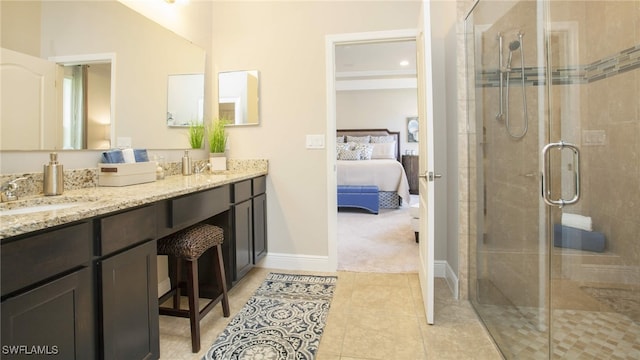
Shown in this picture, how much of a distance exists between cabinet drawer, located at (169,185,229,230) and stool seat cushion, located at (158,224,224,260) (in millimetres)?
72

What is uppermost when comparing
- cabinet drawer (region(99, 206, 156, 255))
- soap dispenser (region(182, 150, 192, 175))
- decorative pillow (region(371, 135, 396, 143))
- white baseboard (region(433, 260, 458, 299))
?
decorative pillow (region(371, 135, 396, 143))

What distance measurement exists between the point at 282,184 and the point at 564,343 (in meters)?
2.19

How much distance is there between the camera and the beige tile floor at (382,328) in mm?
1674

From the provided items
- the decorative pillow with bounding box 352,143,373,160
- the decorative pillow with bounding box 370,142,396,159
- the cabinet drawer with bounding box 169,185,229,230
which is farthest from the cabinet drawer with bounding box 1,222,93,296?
the decorative pillow with bounding box 370,142,396,159

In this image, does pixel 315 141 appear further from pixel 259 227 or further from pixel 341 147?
pixel 341 147

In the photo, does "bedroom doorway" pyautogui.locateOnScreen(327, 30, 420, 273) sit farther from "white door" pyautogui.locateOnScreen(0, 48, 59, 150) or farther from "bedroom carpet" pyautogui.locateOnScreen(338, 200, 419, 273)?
"white door" pyautogui.locateOnScreen(0, 48, 59, 150)

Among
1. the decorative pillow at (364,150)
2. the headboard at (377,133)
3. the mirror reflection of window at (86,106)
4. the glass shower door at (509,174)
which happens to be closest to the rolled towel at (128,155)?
the mirror reflection of window at (86,106)

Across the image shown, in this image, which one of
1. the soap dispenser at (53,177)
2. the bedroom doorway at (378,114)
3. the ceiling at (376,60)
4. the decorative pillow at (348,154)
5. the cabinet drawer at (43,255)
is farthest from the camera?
the decorative pillow at (348,154)

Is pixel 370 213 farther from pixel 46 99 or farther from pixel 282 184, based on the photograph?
pixel 46 99

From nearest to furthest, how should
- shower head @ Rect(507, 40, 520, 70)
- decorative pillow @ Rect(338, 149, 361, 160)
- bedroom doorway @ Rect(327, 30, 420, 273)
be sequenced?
shower head @ Rect(507, 40, 520, 70), bedroom doorway @ Rect(327, 30, 420, 273), decorative pillow @ Rect(338, 149, 361, 160)

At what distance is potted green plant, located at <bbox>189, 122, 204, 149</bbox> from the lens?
2.68 metres

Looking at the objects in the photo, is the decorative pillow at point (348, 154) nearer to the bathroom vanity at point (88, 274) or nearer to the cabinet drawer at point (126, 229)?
the bathroom vanity at point (88, 274)

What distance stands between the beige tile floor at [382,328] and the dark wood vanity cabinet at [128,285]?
393 millimetres

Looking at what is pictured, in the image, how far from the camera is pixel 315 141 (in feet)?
9.25
